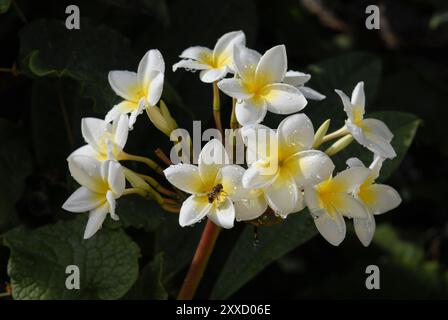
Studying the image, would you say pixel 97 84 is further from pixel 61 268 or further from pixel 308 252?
pixel 308 252

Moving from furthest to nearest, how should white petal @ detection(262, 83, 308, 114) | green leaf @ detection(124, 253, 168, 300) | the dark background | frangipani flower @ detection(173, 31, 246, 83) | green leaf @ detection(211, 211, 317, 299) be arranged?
the dark background
green leaf @ detection(211, 211, 317, 299)
green leaf @ detection(124, 253, 168, 300)
frangipani flower @ detection(173, 31, 246, 83)
white petal @ detection(262, 83, 308, 114)

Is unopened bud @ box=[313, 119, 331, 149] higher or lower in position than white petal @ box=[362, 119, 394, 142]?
lower

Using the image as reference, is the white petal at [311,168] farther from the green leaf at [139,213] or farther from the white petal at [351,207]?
the green leaf at [139,213]

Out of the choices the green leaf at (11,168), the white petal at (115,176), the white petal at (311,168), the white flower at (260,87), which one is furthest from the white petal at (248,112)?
the green leaf at (11,168)

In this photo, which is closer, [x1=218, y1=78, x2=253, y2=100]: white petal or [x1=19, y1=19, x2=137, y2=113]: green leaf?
[x1=218, y1=78, x2=253, y2=100]: white petal

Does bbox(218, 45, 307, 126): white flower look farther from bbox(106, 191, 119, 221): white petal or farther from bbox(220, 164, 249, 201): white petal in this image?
bbox(106, 191, 119, 221): white petal

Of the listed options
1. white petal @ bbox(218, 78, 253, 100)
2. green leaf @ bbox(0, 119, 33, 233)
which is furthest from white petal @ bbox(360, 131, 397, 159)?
green leaf @ bbox(0, 119, 33, 233)
